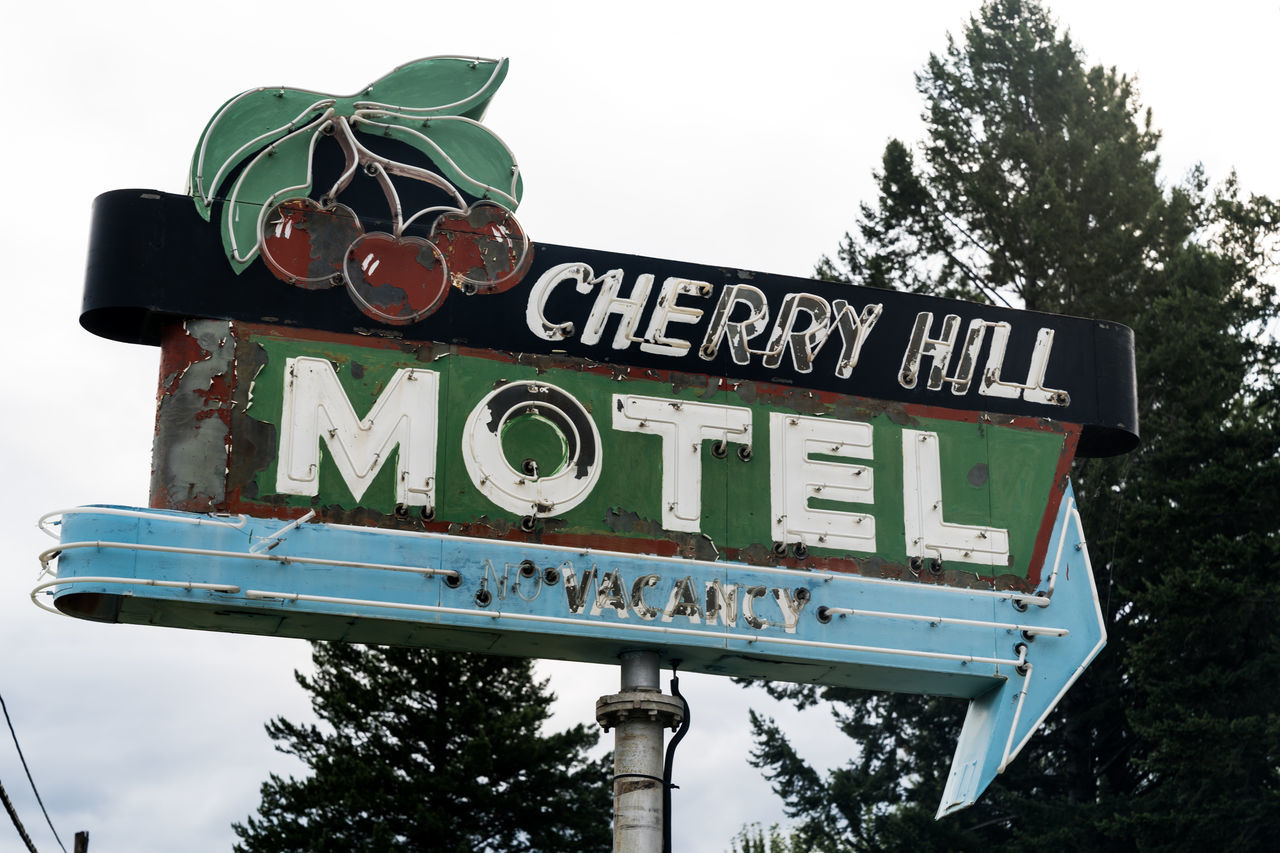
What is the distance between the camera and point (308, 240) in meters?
13.5

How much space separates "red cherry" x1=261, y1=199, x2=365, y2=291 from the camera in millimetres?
13398

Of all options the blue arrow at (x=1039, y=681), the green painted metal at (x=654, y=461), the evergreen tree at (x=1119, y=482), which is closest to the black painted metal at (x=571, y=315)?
the green painted metal at (x=654, y=461)

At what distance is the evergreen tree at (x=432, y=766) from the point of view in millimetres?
30812

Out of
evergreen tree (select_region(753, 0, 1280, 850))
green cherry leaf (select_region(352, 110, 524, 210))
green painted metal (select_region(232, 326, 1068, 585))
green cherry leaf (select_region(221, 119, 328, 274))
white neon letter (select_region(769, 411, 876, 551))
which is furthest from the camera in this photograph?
evergreen tree (select_region(753, 0, 1280, 850))

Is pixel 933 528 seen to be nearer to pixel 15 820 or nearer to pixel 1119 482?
pixel 15 820

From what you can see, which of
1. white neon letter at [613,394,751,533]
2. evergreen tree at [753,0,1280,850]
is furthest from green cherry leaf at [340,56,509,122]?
evergreen tree at [753,0,1280,850]

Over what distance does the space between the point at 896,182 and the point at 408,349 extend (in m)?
23.7

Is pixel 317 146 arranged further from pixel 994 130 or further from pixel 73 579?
pixel 994 130

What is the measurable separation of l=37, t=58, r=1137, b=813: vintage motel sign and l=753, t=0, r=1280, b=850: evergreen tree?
12065mm

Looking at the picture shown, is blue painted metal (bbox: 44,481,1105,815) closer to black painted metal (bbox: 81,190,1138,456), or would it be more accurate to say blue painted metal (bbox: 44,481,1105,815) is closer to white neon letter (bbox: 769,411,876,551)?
white neon letter (bbox: 769,411,876,551)

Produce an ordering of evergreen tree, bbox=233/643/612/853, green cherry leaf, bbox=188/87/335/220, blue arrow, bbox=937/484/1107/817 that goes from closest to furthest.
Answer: green cherry leaf, bbox=188/87/335/220 → blue arrow, bbox=937/484/1107/817 → evergreen tree, bbox=233/643/612/853

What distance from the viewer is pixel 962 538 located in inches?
556

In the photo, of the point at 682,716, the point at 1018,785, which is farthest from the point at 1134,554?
the point at 682,716

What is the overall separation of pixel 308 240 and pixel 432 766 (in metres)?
20.1
